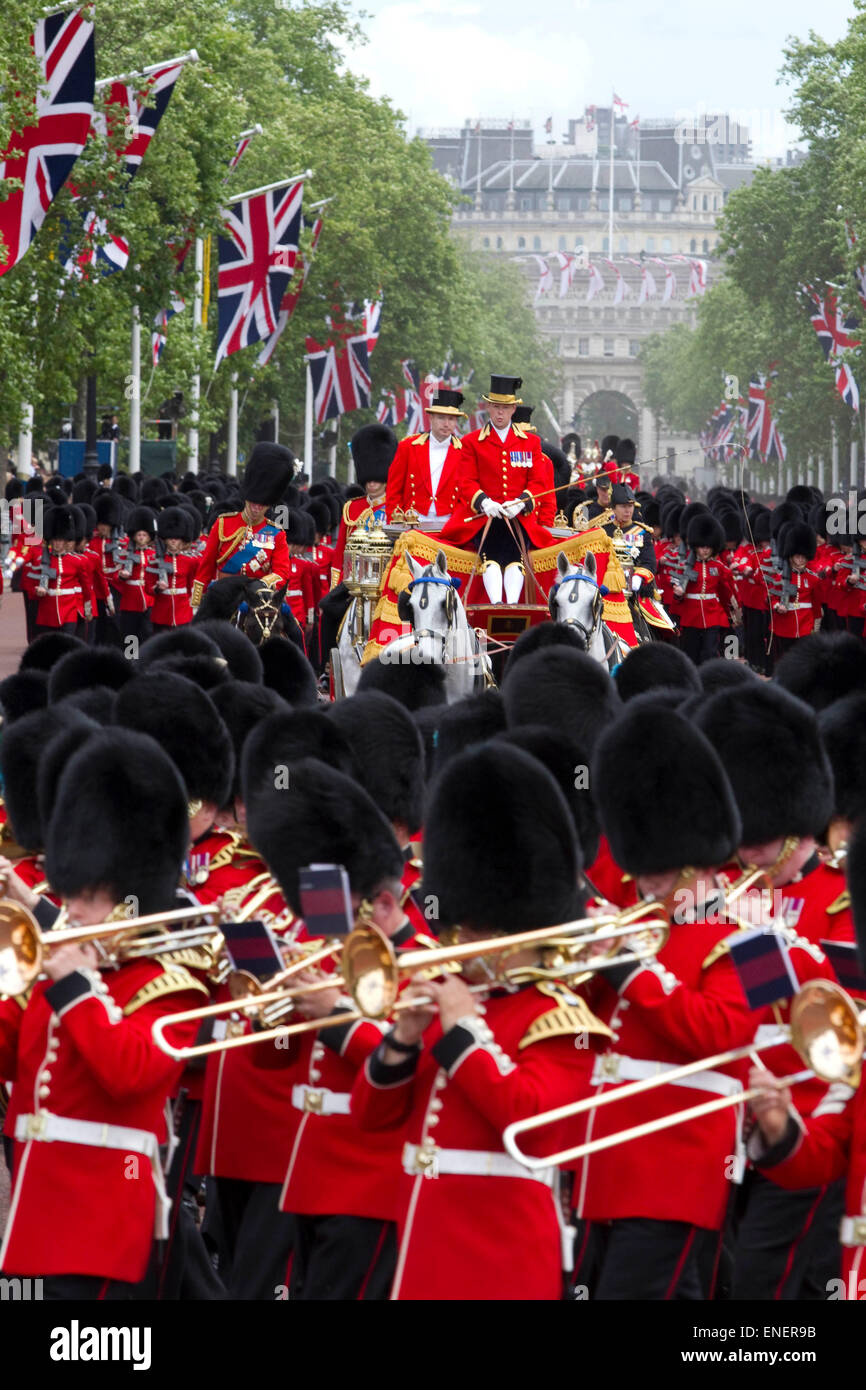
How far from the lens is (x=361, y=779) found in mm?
5562

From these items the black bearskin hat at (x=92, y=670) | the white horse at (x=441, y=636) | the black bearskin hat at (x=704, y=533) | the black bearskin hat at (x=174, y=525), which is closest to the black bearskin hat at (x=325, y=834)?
the black bearskin hat at (x=92, y=670)

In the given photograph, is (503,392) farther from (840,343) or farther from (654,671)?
(840,343)

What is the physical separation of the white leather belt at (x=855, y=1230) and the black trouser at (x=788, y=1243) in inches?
29.1

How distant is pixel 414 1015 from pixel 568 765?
4.62 feet

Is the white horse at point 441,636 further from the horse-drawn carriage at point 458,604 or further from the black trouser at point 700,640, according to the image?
the black trouser at point 700,640

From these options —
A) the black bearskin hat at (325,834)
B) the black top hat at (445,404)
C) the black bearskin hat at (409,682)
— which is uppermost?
the black top hat at (445,404)

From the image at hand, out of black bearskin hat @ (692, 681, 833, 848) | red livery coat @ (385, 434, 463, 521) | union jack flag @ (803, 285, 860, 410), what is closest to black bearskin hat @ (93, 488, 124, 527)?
red livery coat @ (385, 434, 463, 521)

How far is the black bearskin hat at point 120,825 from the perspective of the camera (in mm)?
4469

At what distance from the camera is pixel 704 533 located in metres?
20.4

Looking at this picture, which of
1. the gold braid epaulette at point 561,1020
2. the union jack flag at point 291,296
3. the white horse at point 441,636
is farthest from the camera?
the union jack flag at point 291,296

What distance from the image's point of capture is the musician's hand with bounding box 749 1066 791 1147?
370 cm

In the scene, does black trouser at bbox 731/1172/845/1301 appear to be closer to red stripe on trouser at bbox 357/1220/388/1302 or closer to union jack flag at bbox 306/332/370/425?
red stripe on trouser at bbox 357/1220/388/1302

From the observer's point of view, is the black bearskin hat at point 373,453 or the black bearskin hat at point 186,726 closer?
the black bearskin hat at point 186,726
